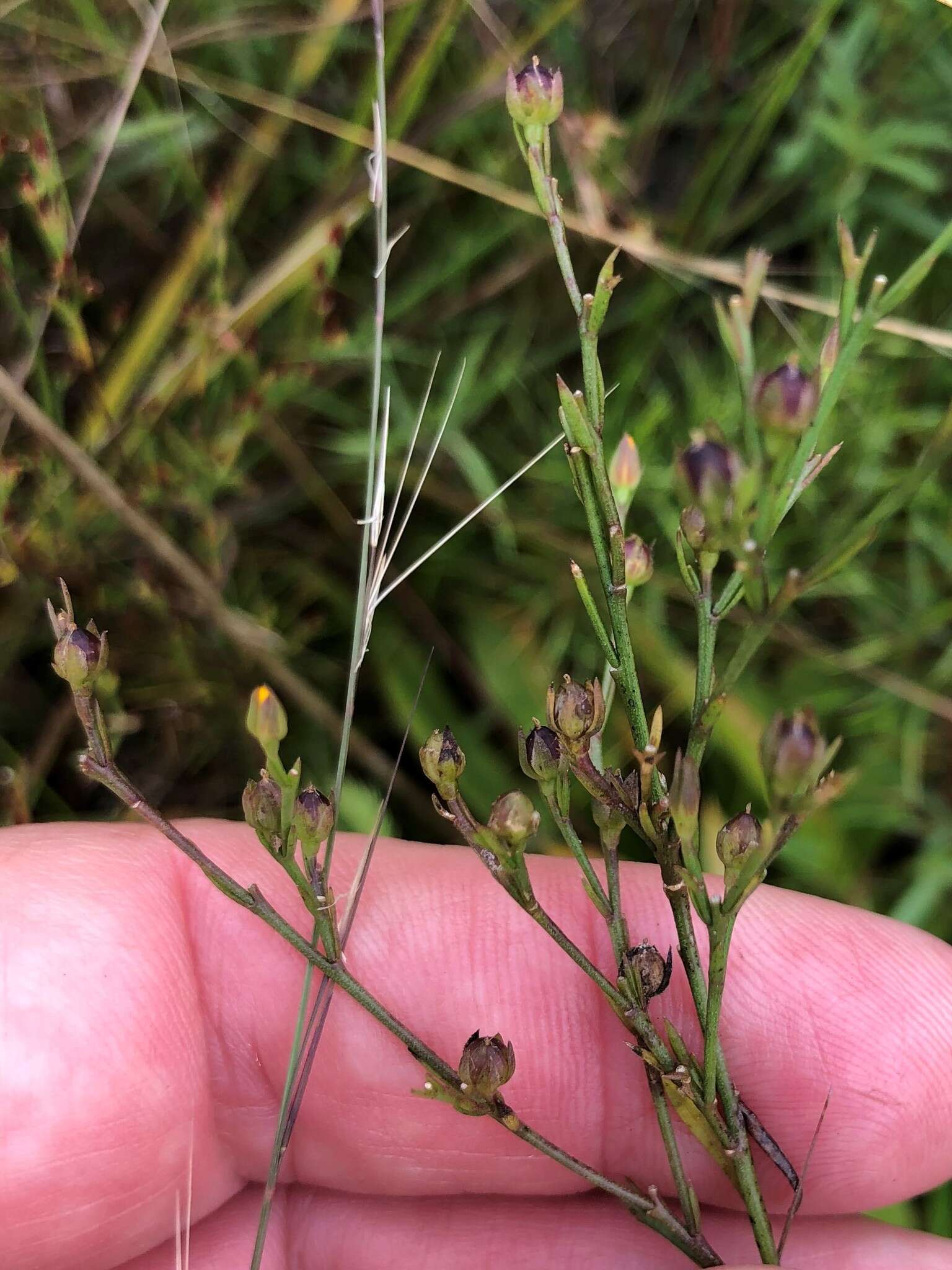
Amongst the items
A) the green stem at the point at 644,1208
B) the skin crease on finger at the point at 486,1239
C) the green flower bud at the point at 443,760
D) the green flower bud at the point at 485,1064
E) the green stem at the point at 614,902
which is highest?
the green flower bud at the point at 443,760

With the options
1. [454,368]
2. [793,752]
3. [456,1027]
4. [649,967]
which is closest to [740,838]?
[793,752]

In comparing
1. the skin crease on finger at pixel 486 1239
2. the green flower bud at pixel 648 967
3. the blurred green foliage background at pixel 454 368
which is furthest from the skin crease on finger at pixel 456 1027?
the green flower bud at pixel 648 967

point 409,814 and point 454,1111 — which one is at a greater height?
point 409,814

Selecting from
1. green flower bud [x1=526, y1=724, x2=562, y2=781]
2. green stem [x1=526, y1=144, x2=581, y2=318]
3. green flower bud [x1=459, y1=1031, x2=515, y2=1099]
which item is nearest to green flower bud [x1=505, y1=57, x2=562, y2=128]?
green stem [x1=526, y1=144, x2=581, y2=318]

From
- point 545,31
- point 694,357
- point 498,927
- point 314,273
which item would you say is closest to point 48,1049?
point 498,927

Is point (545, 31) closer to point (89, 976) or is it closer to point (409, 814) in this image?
point (409, 814)

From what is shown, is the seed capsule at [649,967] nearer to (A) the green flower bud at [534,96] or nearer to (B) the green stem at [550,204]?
(B) the green stem at [550,204]

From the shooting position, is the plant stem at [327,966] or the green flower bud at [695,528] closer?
the green flower bud at [695,528]
